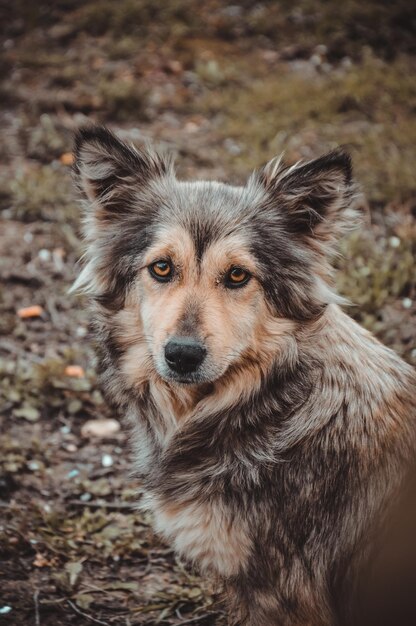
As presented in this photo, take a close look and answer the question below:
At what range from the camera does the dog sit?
9.43 ft

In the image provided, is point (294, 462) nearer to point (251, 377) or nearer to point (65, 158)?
point (251, 377)

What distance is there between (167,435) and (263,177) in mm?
1304

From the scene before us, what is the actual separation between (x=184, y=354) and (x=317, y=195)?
0.94 m

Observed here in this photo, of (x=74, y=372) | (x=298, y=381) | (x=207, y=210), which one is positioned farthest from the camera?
(x=74, y=372)

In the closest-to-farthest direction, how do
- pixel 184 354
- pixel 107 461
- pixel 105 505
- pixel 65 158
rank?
1. pixel 184 354
2. pixel 105 505
3. pixel 107 461
4. pixel 65 158

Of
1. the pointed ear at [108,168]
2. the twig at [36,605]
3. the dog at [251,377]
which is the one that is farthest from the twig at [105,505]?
the pointed ear at [108,168]

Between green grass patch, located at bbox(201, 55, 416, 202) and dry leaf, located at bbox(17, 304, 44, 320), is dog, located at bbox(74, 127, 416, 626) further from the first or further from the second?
green grass patch, located at bbox(201, 55, 416, 202)

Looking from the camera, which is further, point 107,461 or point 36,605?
point 107,461

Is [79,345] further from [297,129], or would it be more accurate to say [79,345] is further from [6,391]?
[297,129]

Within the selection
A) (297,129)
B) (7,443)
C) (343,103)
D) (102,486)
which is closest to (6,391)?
(7,443)

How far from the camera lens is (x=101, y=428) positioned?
4535mm

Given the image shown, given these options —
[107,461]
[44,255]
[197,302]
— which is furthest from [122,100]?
[197,302]

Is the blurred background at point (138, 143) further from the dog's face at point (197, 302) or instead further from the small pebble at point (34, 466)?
the dog's face at point (197, 302)

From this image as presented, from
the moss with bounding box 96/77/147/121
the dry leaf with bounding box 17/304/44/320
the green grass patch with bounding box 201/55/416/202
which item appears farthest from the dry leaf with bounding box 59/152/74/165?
the dry leaf with bounding box 17/304/44/320
